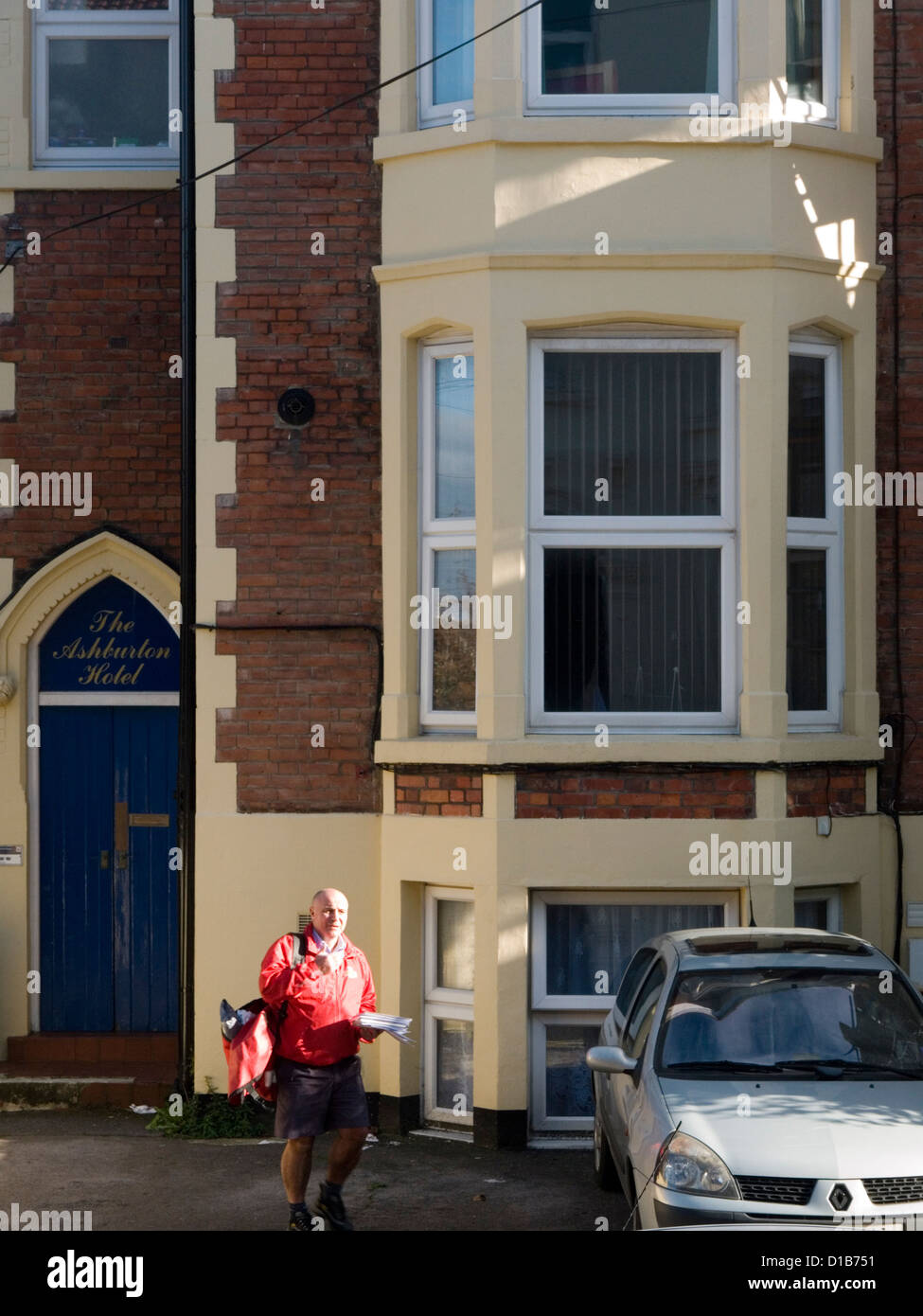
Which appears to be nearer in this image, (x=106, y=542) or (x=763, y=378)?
(x=763, y=378)

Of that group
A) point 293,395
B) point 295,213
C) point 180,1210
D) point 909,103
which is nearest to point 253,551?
point 293,395

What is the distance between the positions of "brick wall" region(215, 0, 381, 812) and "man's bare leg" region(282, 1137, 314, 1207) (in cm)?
276

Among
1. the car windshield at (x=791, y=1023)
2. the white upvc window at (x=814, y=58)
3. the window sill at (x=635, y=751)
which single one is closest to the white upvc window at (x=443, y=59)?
the white upvc window at (x=814, y=58)

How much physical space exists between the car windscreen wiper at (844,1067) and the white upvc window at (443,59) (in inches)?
232

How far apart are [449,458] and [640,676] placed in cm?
175

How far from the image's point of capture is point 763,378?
9125 millimetres

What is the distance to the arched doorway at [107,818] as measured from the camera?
10.9 m

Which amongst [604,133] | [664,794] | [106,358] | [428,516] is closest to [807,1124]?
[664,794]

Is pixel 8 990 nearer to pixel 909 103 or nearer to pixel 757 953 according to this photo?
pixel 757 953

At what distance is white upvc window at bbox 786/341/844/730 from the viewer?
9477 millimetres

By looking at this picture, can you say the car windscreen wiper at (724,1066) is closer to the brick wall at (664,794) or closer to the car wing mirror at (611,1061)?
the car wing mirror at (611,1061)

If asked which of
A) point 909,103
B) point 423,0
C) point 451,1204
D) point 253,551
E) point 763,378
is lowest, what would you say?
point 451,1204

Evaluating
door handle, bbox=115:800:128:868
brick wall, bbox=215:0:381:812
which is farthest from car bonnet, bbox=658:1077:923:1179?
door handle, bbox=115:800:128:868

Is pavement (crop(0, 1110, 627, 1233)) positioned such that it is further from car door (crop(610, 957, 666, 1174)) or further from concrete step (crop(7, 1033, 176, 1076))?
concrete step (crop(7, 1033, 176, 1076))
